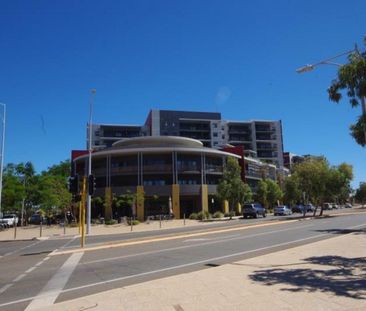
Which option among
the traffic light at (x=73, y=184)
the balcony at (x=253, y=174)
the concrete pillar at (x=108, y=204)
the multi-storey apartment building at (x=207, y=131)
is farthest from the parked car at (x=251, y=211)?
the multi-storey apartment building at (x=207, y=131)

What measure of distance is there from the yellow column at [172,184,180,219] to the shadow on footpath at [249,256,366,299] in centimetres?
4957

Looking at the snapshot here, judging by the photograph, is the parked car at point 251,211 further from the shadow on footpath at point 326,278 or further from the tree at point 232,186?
the shadow on footpath at point 326,278

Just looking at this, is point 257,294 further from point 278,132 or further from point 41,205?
point 278,132

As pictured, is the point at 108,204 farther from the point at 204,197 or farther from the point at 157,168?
the point at 204,197

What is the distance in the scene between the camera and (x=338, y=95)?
1041cm

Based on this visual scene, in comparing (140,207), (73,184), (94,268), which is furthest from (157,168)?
(94,268)

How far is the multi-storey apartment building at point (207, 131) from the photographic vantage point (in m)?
105

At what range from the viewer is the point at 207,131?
10944 centimetres

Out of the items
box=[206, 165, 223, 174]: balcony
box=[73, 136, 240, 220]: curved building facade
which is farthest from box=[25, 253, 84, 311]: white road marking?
box=[206, 165, 223, 174]: balcony

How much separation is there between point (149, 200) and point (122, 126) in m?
49.9

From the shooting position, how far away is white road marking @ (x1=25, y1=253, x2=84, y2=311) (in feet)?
27.0

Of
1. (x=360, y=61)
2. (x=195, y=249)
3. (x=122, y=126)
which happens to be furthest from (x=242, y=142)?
(x=360, y=61)

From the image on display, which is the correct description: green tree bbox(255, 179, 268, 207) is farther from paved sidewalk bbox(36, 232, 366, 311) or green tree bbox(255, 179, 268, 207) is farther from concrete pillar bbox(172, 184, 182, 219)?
paved sidewalk bbox(36, 232, 366, 311)

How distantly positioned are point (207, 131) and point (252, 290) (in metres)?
102
